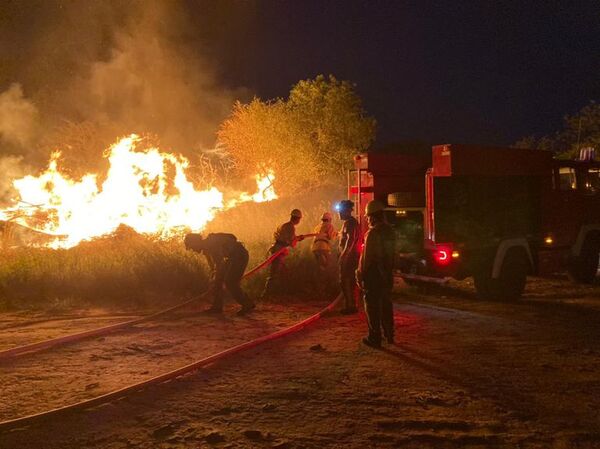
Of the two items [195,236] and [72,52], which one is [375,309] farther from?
[72,52]

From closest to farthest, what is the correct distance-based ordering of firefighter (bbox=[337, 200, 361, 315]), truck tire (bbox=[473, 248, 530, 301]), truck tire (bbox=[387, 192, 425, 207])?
firefighter (bbox=[337, 200, 361, 315]) → truck tire (bbox=[473, 248, 530, 301]) → truck tire (bbox=[387, 192, 425, 207])

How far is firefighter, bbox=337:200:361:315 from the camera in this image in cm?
880

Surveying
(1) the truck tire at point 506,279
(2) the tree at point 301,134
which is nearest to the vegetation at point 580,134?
(2) the tree at point 301,134

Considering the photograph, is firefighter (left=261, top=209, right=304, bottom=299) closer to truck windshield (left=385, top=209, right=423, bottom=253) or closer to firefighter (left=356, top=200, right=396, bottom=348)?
truck windshield (left=385, top=209, right=423, bottom=253)

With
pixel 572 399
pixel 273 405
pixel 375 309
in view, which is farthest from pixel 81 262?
pixel 572 399

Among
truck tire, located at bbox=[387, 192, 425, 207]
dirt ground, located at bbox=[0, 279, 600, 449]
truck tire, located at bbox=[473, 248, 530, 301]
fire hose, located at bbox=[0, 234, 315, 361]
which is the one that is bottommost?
dirt ground, located at bbox=[0, 279, 600, 449]

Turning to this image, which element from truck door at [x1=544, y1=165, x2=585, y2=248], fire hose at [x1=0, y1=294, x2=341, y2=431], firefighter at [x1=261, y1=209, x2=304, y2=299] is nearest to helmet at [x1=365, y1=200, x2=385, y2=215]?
fire hose at [x1=0, y1=294, x2=341, y2=431]

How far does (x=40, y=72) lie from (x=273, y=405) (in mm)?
37668

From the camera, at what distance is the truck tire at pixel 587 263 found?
11.8 m

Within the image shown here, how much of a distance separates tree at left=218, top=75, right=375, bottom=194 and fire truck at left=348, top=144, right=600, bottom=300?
18985mm

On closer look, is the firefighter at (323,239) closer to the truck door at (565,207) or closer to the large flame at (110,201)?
the truck door at (565,207)

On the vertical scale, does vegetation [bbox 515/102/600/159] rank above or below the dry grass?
above

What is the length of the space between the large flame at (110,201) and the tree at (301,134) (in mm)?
13150

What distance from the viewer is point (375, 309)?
6855 mm
